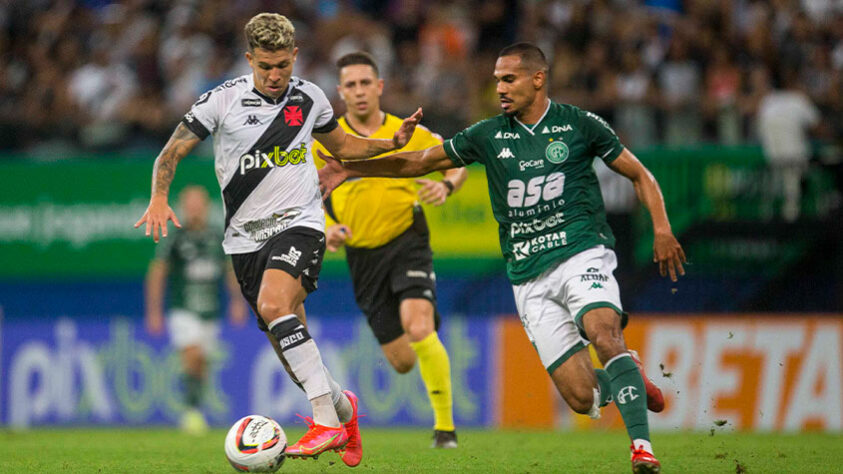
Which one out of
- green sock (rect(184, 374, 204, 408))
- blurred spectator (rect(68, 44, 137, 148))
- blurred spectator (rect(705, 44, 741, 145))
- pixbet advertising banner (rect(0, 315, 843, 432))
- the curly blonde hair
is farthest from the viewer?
blurred spectator (rect(68, 44, 137, 148))

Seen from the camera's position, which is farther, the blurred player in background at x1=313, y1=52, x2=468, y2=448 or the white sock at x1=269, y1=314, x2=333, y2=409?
the blurred player in background at x1=313, y1=52, x2=468, y2=448

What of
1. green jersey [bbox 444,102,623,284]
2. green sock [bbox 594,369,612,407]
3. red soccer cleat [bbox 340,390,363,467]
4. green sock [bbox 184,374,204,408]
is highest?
green jersey [bbox 444,102,623,284]

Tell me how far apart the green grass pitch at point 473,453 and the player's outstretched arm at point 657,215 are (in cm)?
139

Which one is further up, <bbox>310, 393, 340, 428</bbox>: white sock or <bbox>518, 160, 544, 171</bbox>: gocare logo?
<bbox>518, 160, 544, 171</bbox>: gocare logo

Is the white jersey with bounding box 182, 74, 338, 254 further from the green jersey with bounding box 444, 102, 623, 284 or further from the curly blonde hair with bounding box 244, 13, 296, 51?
the green jersey with bounding box 444, 102, 623, 284

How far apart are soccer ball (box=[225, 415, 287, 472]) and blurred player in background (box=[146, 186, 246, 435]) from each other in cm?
681

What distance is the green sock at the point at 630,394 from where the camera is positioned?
6742mm

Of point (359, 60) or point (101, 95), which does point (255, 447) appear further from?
point (101, 95)

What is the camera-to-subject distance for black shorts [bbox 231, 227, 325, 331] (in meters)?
7.32

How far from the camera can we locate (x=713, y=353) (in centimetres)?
1313

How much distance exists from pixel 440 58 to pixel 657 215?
10.0 m

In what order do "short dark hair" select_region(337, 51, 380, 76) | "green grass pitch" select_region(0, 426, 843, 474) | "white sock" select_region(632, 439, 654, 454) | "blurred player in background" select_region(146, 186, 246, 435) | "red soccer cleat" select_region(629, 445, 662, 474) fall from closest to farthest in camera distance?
"red soccer cleat" select_region(629, 445, 662, 474) → "white sock" select_region(632, 439, 654, 454) → "green grass pitch" select_region(0, 426, 843, 474) → "short dark hair" select_region(337, 51, 380, 76) → "blurred player in background" select_region(146, 186, 246, 435)

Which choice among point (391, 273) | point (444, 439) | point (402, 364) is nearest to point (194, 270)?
point (402, 364)

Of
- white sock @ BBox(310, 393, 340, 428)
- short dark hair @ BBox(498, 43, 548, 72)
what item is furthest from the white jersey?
short dark hair @ BBox(498, 43, 548, 72)
